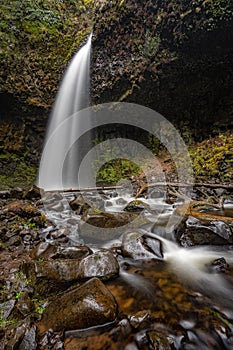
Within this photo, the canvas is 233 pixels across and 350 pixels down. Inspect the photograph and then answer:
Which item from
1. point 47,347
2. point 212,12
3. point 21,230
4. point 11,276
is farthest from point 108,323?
point 212,12

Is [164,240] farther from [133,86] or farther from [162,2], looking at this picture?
[162,2]

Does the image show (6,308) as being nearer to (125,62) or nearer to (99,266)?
(99,266)

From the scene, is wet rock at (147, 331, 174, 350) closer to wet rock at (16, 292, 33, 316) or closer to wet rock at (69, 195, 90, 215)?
wet rock at (16, 292, 33, 316)

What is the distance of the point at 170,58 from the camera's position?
8.69 meters

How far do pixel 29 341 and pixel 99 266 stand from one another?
38.2 inches

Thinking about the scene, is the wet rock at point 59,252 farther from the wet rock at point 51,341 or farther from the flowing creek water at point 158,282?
the wet rock at point 51,341

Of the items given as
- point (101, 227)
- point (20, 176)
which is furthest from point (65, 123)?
point (101, 227)

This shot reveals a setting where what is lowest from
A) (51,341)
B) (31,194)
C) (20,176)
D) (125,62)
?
(51,341)

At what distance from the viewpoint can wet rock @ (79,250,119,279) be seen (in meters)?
2.23

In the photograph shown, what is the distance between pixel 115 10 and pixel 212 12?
5468 millimetres

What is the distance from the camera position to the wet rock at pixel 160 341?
142cm

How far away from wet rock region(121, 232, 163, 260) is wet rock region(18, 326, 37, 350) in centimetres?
159

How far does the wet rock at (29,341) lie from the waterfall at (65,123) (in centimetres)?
1019

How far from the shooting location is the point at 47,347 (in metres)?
1.49
